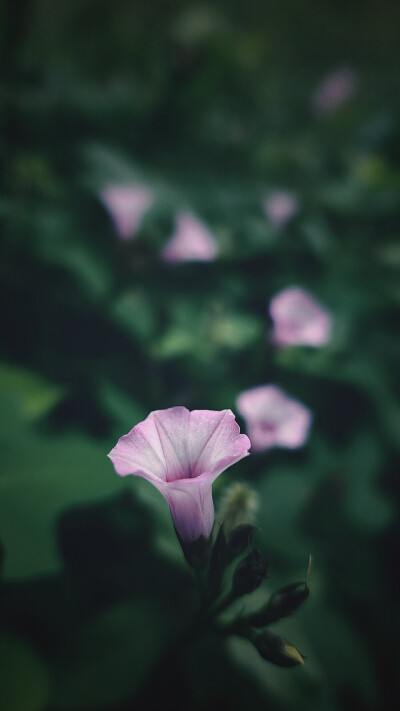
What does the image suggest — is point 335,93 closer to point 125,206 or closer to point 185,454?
point 125,206

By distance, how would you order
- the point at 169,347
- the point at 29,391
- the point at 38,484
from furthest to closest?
1. the point at 169,347
2. the point at 29,391
3. the point at 38,484

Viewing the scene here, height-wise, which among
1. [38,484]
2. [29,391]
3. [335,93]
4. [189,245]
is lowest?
[38,484]

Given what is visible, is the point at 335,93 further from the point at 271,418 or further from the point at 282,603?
the point at 282,603

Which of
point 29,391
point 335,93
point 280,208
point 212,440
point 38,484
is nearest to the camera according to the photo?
point 212,440

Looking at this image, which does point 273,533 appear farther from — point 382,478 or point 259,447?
point 382,478

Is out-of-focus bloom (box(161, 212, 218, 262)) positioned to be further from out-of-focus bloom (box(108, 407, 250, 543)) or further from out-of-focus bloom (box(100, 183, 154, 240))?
out-of-focus bloom (box(108, 407, 250, 543))

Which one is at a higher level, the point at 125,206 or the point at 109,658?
the point at 125,206

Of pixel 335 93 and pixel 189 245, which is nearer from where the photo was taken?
pixel 189 245

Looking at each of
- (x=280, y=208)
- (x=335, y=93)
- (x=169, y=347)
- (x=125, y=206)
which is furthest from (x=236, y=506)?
(x=335, y=93)

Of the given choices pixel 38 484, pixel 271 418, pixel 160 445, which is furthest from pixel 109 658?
pixel 271 418
